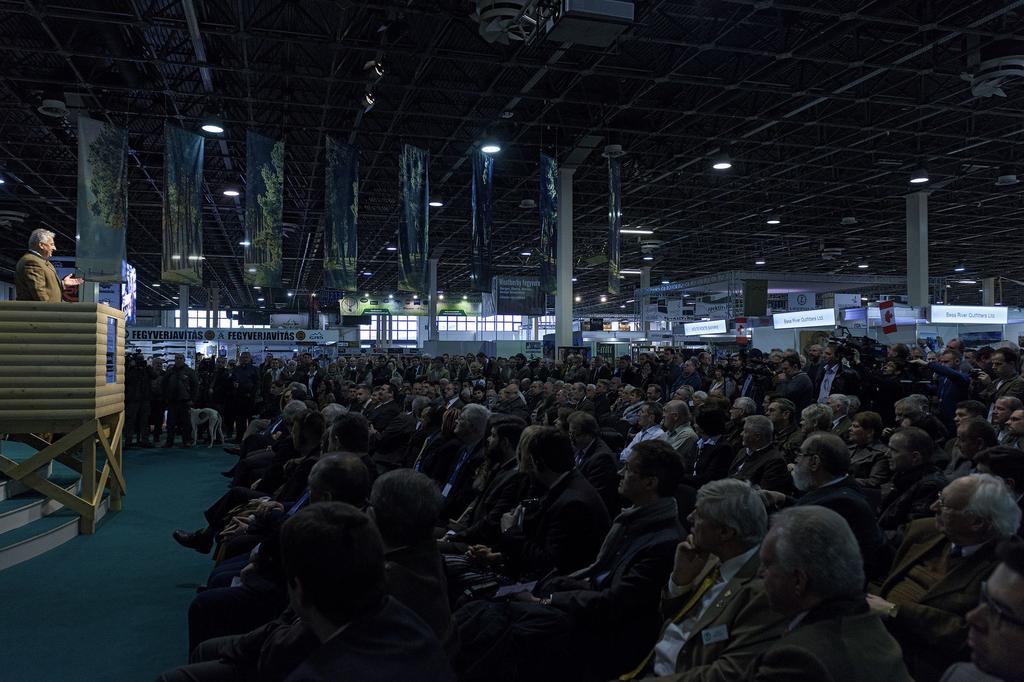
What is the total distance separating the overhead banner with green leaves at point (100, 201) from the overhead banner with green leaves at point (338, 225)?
3.00 m

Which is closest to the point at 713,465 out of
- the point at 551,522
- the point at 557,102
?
the point at 551,522

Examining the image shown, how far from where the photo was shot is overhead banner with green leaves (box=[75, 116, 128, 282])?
9961mm

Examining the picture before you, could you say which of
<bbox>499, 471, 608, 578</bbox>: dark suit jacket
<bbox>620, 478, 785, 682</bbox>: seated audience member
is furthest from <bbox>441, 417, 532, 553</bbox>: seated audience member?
<bbox>620, 478, 785, 682</bbox>: seated audience member

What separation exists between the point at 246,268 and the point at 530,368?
6.85m

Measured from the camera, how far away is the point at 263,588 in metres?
3.12

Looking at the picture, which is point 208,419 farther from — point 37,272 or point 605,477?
point 605,477

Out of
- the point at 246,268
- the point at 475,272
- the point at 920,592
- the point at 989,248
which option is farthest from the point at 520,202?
the point at 989,248

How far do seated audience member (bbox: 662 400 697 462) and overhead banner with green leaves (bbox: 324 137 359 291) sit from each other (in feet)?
22.3

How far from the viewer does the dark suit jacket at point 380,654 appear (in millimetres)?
1453

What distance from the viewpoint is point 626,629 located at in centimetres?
267

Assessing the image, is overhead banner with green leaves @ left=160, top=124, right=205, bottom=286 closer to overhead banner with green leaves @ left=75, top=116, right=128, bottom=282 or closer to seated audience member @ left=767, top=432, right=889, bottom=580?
overhead banner with green leaves @ left=75, top=116, right=128, bottom=282

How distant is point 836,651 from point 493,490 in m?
2.77

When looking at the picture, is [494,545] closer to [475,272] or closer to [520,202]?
[475,272]

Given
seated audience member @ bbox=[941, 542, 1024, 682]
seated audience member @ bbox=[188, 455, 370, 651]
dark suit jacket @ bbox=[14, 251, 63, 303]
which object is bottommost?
seated audience member @ bbox=[188, 455, 370, 651]
